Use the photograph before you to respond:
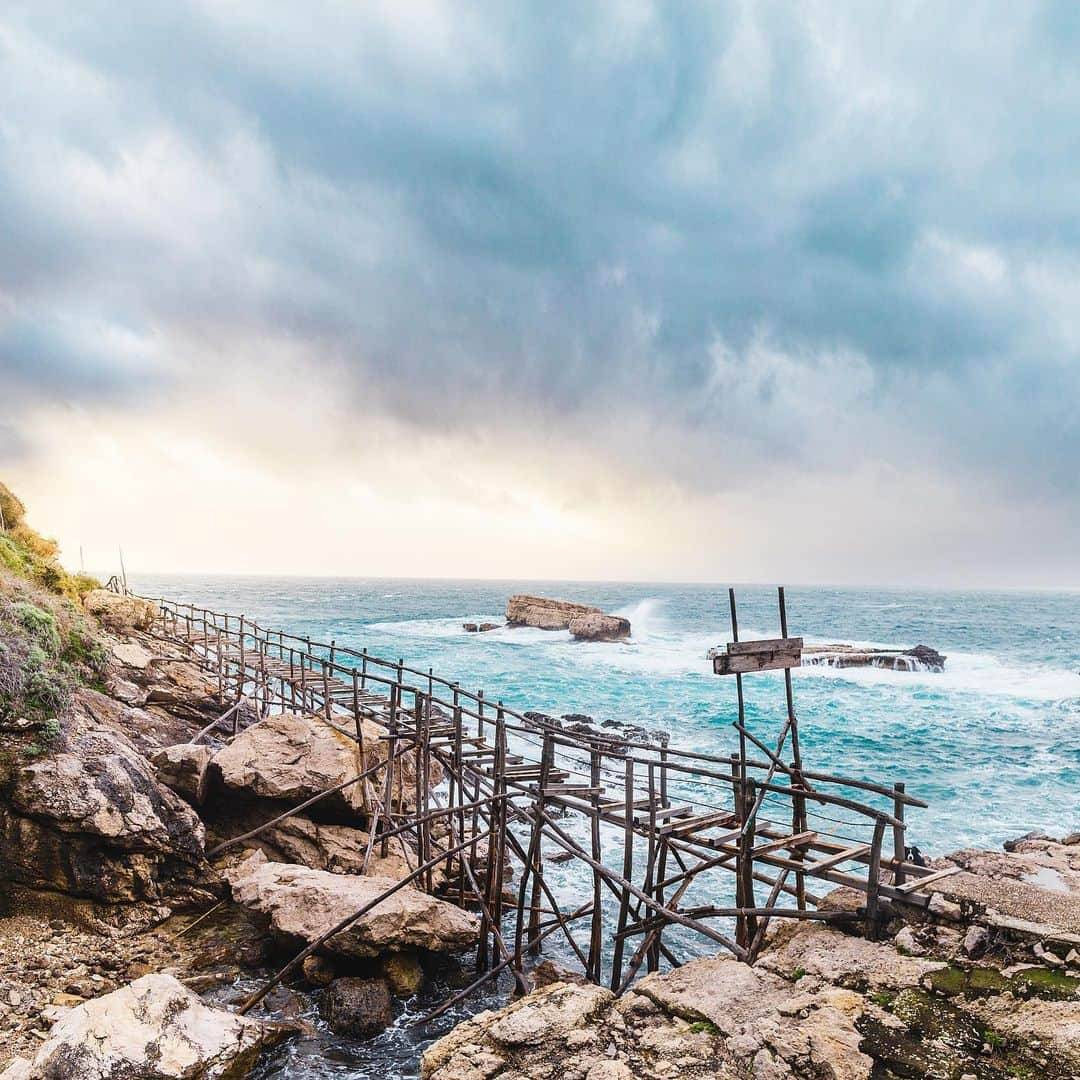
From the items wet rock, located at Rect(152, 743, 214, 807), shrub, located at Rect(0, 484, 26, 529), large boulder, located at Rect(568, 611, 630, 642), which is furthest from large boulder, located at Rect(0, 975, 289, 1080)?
large boulder, located at Rect(568, 611, 630, 642)

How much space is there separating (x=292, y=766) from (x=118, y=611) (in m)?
19.8

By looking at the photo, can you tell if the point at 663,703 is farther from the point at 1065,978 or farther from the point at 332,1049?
the point at 1065,978

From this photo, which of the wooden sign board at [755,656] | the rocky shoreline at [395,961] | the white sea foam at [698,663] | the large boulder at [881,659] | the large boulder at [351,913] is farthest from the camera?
the large boulder at [881,659]

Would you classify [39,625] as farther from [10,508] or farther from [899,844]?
[10,508]

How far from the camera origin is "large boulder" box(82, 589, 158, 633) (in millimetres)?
26891

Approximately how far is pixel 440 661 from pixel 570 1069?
43.3 metres

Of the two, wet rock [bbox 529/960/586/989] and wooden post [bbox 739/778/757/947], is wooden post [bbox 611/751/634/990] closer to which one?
wet rock [bbox 529/960/586/989]

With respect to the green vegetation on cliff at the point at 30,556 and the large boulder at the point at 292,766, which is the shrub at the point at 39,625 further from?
the green vegetation on cliff at the point at 30,556

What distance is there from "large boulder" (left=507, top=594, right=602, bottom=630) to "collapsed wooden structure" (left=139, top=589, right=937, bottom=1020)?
1884 inches

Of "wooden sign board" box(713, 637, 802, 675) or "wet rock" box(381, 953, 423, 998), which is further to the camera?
"wooden sign board" box(713, 637, 802, 675)

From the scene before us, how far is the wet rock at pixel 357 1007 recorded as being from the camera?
858 centimetres

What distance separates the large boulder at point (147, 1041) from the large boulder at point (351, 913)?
1752mm

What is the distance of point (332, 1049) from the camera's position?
824 cm

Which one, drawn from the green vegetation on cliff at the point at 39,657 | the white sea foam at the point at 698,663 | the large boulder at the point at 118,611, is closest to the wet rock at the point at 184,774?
the green vegetation on cliff at the point at 39,657
